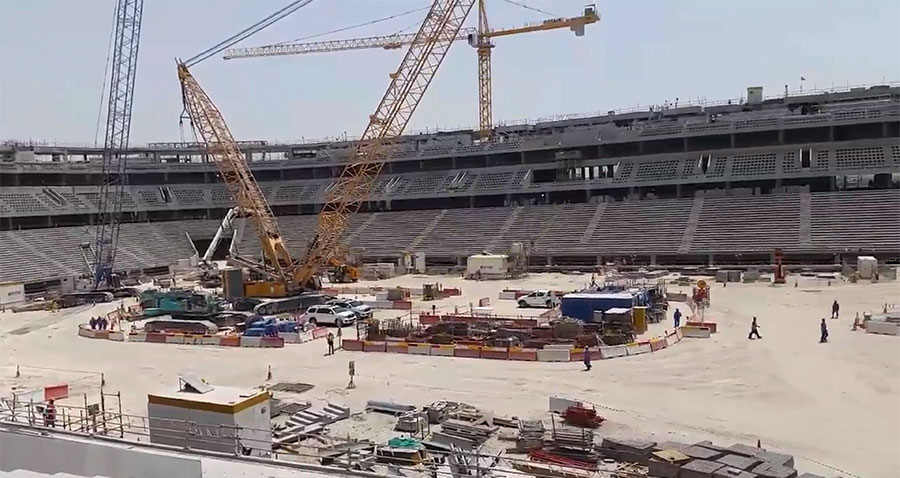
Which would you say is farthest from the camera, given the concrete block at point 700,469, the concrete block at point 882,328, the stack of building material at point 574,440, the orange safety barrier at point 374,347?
the orange safety barrier at point 374,347

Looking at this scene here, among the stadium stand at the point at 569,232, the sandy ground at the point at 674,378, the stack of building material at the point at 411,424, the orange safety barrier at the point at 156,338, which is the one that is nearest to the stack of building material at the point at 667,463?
the sandy ground at the point at 674,378

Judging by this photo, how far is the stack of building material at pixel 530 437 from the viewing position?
16391 millimetres

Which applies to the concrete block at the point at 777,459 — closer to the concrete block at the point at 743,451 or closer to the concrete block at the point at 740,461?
the concrete block at the point at 743,451

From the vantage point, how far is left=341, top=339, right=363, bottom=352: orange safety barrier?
29.0 meters

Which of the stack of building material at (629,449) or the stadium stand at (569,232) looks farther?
the stadium stand at (569,232)

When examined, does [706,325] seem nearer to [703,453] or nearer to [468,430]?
[468,430]

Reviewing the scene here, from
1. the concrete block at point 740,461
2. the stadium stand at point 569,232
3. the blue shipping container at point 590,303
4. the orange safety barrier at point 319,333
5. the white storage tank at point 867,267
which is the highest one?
the stadium stand at point 569,232

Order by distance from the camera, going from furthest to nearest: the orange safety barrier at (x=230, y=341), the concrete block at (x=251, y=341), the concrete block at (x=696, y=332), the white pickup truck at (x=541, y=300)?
the white pickup truck at (x=541, y=300)
the orange safety barrier at (x=230, y=341)
the concrete block at (x=251, y=341)
the concrete block at (x=696, y=332)

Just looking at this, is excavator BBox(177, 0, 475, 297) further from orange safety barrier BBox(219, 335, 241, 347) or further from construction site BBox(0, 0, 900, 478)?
orange safety barrier BBox(219, 335, 241, 347)

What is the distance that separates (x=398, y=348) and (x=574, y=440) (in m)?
13.0

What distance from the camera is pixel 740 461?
44.8 feet

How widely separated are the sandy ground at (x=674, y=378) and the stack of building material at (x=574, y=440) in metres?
1.53

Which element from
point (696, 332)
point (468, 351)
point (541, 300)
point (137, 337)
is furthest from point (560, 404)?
point (137, 337)

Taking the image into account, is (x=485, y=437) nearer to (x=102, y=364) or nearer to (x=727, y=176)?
(x=102, y=364)
